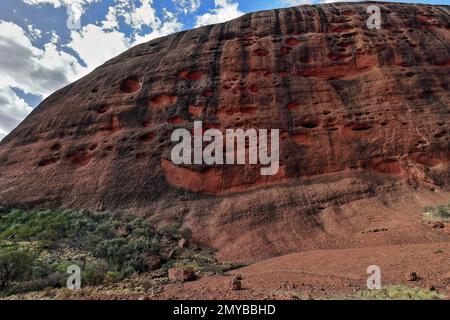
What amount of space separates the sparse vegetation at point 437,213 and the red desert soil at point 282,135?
0.33 metres

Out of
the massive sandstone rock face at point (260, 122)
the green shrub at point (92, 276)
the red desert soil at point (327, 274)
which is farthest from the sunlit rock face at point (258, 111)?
the green shrub at point (92, 276)

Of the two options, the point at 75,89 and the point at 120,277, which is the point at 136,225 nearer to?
the point at 120,277

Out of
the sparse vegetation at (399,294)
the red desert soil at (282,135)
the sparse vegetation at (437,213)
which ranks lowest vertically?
the sparse vegetation at (399,294)

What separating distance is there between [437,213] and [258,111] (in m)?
9.05

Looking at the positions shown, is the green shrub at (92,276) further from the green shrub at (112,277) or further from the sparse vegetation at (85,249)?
the green shrub at (112,277)

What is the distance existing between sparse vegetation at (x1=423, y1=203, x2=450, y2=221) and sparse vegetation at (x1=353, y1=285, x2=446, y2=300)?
6963 mm

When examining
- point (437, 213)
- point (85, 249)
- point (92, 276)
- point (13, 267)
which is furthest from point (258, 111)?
point (13, 267)

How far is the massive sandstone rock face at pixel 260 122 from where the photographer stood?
1530 centimetres

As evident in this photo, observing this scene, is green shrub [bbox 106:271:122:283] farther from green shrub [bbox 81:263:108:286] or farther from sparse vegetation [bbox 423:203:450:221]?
sparse vegetation [bbox 423:203:450:221]

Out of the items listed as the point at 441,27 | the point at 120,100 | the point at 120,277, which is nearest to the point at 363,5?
the point at 441,27

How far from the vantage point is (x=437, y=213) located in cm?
1296

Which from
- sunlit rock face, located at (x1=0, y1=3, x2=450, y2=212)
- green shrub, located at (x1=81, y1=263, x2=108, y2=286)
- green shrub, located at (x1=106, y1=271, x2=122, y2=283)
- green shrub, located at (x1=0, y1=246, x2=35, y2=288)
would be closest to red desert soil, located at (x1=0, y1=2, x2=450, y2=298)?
sunlit rock face, located at (x1=0, y1=3, x2=450, y2=212)

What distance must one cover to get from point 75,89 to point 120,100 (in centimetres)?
414

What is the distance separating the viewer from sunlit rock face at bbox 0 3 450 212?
16.4 metres
